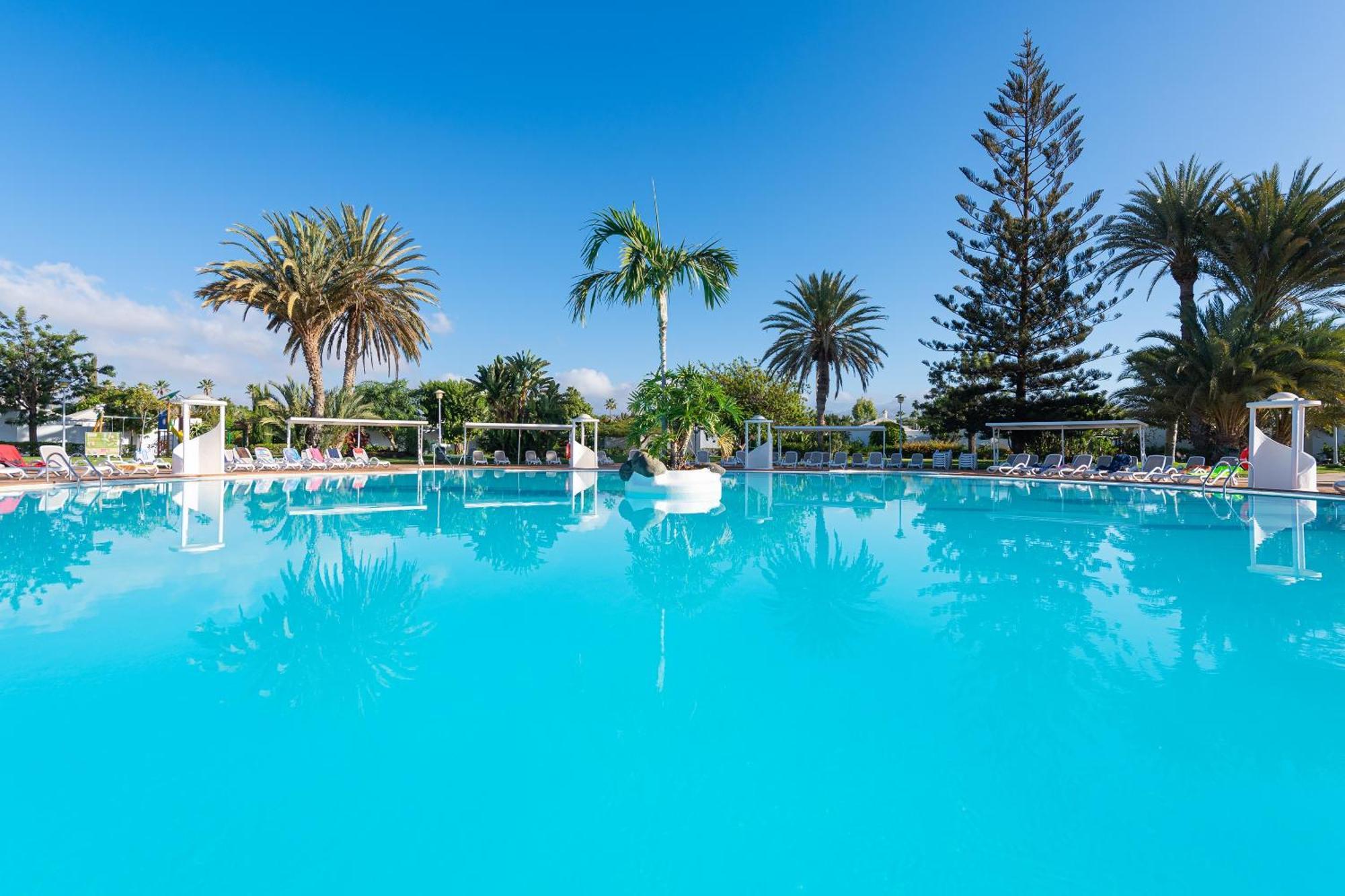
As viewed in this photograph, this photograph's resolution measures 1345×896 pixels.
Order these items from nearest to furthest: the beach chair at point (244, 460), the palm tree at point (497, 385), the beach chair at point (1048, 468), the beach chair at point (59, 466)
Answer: the beach chair at point (59, 466)
the beach chair at point (244, 460)
the beach chair at point (1048, 468)
the palm tree at point (497, 385)

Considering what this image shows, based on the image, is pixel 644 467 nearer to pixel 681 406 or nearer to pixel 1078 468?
pixel 681 406

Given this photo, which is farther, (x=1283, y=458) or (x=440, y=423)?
(x=440, y=423)

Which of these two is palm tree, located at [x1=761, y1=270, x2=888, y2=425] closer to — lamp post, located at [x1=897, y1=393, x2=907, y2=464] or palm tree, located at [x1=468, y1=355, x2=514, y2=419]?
lamp post, located at [x1=897, y1=393, x2=907, y2=464]

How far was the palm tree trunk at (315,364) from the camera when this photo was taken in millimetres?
22589

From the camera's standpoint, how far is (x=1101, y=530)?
943cm

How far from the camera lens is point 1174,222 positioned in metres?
21.1

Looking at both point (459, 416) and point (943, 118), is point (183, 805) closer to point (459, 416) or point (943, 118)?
point (943, 118)

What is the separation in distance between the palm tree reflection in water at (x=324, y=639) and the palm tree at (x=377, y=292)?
21.2 metres

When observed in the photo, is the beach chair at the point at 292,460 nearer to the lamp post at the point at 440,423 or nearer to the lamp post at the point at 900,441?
the lamp post at the point at 440,423

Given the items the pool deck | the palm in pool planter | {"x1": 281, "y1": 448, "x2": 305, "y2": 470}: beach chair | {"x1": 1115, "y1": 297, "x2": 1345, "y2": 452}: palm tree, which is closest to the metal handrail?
the pool deck

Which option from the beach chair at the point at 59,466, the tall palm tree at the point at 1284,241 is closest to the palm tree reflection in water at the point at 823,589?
A: the beach chair at the point at 59,466

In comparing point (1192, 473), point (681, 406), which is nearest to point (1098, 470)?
point (1192, 473)

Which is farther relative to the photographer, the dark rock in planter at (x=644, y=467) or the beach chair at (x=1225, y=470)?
the beach chair at (x=1225, y=470)

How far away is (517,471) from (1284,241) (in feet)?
86.3
